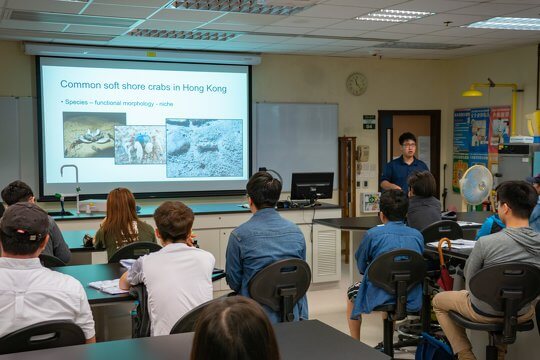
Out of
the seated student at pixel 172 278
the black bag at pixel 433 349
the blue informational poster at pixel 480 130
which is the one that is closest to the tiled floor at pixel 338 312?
the black bag at pixel 433 349

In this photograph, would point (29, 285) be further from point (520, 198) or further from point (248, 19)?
point (248, 19)

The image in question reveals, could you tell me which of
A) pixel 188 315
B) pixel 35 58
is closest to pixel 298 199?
pixel 35 58

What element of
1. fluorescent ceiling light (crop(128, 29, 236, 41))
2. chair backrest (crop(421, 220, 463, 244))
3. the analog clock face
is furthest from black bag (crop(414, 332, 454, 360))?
the analog clock face

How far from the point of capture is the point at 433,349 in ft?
11.8

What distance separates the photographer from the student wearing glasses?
6.24 meters

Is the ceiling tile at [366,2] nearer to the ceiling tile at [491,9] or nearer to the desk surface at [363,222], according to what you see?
the ceiling tile at [491,9]

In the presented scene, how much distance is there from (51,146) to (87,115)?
0.55m

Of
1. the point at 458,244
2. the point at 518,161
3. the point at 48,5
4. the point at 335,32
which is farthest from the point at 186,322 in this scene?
the point at 518,161

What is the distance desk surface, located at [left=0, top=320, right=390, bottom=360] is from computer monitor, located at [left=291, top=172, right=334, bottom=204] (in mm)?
4836

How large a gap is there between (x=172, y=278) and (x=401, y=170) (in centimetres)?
409

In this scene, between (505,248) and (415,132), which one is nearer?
(505,248)

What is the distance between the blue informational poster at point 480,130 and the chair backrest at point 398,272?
5.03 m

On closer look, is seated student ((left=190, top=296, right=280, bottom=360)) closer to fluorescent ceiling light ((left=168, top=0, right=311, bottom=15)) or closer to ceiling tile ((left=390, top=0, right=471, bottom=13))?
fluorescent ceiling light ((left=168, top=0, right=311, bottom=15))

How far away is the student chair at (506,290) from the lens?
122 inches
